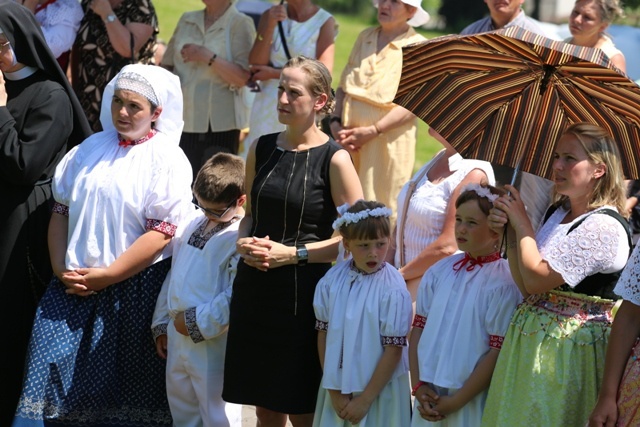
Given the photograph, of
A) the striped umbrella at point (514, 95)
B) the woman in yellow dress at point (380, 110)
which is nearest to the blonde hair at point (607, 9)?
the woman in yellow dress at point (380, 110)

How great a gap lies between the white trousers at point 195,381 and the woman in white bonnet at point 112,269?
0.12 m

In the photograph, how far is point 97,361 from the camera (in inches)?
215

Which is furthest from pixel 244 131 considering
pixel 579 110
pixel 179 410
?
pixel 579 110

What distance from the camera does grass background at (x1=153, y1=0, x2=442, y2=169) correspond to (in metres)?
14.5

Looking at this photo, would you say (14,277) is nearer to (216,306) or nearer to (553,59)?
(216,306)

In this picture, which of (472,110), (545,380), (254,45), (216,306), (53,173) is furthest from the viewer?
(254,45)

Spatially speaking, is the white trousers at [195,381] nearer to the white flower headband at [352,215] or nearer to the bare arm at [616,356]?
the white flower headband at [352,215]

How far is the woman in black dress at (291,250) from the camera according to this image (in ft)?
16.6

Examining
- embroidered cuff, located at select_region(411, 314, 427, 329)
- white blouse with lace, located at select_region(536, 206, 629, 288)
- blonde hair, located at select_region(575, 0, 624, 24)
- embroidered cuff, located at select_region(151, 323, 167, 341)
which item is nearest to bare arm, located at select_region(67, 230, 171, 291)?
embroidered cuff, located at select_region(151, 323, 167, 341)

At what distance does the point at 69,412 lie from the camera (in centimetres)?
539

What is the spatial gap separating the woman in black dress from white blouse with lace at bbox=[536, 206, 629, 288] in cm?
112

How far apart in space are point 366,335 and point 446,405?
0.49 metres

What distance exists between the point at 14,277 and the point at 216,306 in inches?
44.5

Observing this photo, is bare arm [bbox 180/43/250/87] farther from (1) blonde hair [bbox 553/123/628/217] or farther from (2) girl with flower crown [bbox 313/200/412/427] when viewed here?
(1) blonde hair [bbox 553/123/628/217]
